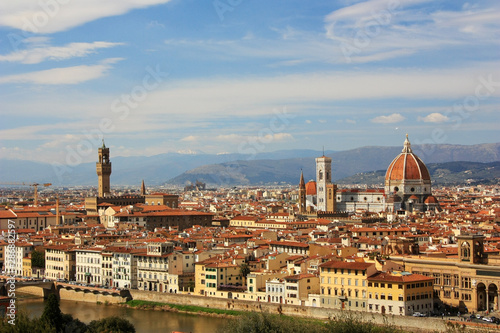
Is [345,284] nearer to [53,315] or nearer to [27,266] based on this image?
[53,315]

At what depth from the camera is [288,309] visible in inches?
1230

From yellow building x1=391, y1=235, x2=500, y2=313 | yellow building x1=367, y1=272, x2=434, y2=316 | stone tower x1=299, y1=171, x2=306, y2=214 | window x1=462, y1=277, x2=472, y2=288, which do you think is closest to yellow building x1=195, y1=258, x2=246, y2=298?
yellow building x1=367, y1=272, x2=434, y2=316

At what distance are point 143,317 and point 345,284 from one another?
8.65 metres

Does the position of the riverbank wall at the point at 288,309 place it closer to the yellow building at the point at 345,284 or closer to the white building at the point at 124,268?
the yellow building at the point at 345,284

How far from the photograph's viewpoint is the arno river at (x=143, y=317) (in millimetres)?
30906

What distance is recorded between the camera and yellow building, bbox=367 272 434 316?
2880 cm

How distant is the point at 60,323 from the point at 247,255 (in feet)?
43.8

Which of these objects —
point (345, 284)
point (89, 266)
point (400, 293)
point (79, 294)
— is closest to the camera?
point (400, 293)

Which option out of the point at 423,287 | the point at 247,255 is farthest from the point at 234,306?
the point at 423,287

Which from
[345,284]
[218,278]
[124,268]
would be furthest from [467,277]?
[124,268]

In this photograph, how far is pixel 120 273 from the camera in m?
39.8

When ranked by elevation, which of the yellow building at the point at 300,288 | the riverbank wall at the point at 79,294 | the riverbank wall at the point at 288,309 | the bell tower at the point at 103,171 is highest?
the bell tower at the point at 103,171

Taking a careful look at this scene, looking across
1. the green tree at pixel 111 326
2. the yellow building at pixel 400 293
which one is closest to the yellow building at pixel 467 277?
the yellow building at pixel 400 293

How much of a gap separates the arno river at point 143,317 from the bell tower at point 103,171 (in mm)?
42310
